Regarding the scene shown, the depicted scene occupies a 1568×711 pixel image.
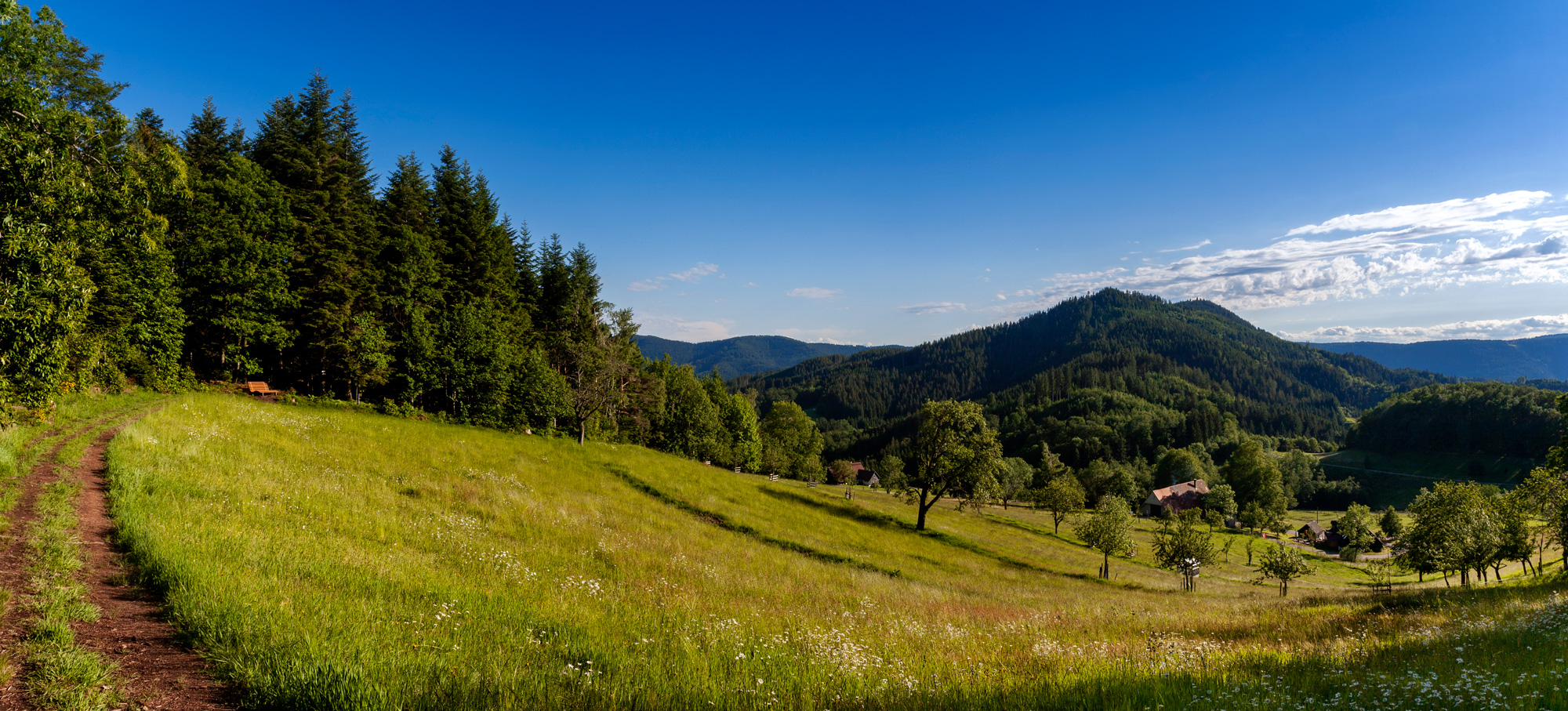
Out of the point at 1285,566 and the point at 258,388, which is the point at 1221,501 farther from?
the point at 258,388

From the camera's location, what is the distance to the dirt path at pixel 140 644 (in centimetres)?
452

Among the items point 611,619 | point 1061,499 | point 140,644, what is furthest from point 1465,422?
point 140,644

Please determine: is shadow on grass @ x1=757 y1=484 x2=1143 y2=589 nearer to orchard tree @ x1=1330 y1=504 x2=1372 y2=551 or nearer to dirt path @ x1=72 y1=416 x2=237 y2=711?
dirt path @ x1=72 y1=416 x2=237 y2=711

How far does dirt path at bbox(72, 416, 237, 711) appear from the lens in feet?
14.8

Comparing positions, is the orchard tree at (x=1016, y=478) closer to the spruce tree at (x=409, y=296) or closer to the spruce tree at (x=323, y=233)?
the spruce tree at (x=409, y=296)

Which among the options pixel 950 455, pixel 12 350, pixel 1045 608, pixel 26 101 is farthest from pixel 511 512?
pixel 950 455

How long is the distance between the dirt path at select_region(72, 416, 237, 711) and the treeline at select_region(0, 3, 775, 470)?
244 inches

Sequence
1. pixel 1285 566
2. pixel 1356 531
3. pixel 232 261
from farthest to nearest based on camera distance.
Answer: pixel 1356 531
pixel 1285 566
pixel 232 261

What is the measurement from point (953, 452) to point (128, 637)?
40062 mm

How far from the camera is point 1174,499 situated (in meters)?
118

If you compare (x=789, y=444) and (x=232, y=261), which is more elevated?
(x=232, y=261)

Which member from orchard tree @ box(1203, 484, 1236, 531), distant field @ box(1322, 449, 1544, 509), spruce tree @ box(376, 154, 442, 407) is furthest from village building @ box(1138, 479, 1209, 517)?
spruce tree @ box(376, 154, 442, 407)

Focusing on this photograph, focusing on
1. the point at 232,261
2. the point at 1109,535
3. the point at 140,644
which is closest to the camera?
the point at 140,644

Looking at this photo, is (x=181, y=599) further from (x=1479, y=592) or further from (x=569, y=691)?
(x=1479, y=592)
